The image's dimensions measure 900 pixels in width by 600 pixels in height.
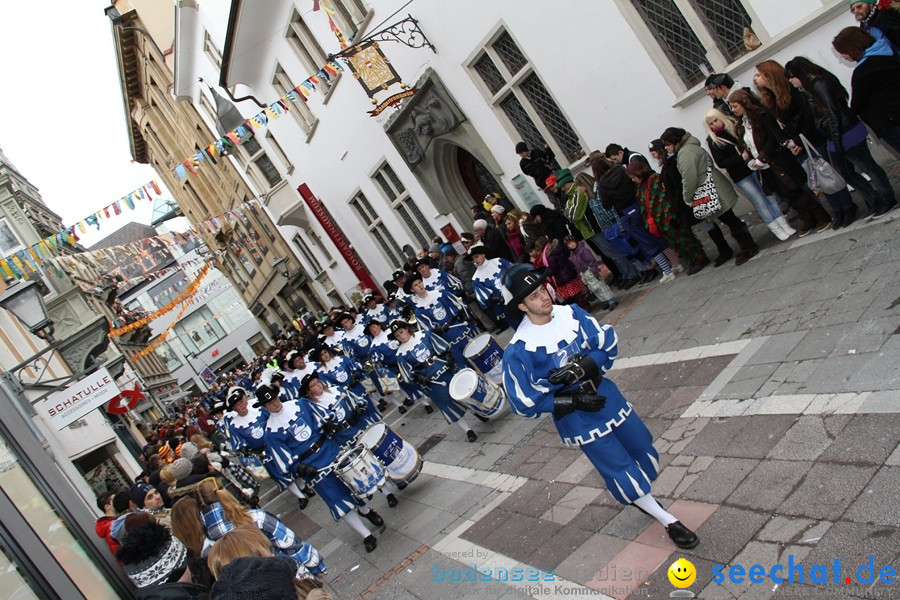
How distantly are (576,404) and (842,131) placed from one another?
447cm

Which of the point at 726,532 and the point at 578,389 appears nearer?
the point at 726,532

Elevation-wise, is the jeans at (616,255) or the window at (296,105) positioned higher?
the window at (296,105)

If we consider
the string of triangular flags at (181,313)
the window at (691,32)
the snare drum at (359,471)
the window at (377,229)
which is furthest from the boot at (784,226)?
the string of triangular flags at (181,313)

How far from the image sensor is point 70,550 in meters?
3.99

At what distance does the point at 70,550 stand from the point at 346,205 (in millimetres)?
19487

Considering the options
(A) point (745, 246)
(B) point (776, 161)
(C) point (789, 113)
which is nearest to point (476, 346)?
(A) point (745, 246)

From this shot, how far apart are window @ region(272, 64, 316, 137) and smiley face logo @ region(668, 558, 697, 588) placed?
63.9 feet

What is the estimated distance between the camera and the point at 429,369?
334 inches

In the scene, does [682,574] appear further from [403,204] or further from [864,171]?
[403,204]

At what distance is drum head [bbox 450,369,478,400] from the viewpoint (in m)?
7.46

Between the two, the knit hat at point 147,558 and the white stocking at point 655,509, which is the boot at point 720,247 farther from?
the knit hat at point 147,558

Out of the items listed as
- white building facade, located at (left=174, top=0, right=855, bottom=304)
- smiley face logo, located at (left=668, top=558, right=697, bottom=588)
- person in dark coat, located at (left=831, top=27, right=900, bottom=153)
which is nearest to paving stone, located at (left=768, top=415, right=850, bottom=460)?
smiley face logo, located at (left=668, top=558, right=697, bottom=588)

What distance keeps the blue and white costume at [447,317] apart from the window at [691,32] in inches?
168

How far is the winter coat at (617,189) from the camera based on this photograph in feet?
29.8
